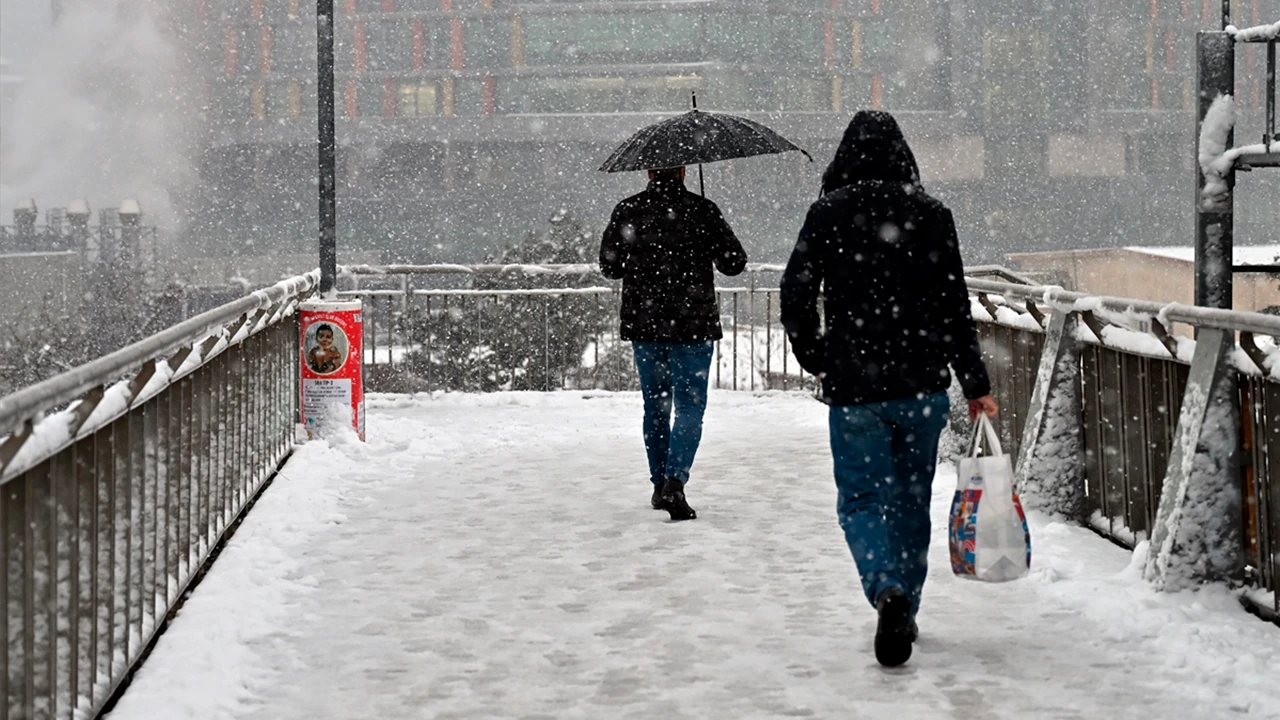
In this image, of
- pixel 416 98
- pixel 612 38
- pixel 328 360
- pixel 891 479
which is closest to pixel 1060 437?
pixel 891 479

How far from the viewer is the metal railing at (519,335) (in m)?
15.3

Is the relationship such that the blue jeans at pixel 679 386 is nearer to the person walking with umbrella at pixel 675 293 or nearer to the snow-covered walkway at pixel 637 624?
the person walking with umbrella at pixel 675 293

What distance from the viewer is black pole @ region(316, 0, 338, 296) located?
11.3 metres

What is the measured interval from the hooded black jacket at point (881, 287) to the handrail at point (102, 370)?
2236 mm

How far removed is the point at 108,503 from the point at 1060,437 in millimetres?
4805

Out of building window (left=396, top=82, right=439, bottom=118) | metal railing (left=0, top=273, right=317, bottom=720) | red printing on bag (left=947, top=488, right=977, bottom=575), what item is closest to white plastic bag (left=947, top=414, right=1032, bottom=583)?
red printing on bag (left=947, top=488, right=977, bottom=575)

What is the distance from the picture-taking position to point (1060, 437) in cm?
771

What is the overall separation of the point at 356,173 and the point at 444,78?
23.4 feet

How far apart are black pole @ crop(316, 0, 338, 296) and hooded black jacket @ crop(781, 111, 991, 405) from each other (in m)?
6.58

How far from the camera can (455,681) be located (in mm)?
5059

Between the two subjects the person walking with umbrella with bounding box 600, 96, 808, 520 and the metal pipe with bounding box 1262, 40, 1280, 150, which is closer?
the person walking with umbrella with bounding box 600, 96, 808, 520

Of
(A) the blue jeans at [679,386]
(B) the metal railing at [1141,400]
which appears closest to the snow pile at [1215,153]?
(B) the metal railing at [1141,400]

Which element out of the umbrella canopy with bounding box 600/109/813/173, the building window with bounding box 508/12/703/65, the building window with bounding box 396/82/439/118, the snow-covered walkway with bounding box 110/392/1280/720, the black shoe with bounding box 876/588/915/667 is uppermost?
the building window with bounding box 508/12/703/65

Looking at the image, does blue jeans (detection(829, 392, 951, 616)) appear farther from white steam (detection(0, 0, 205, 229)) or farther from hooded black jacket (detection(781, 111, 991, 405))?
white steam (detection(0, 0, 205, 229))
